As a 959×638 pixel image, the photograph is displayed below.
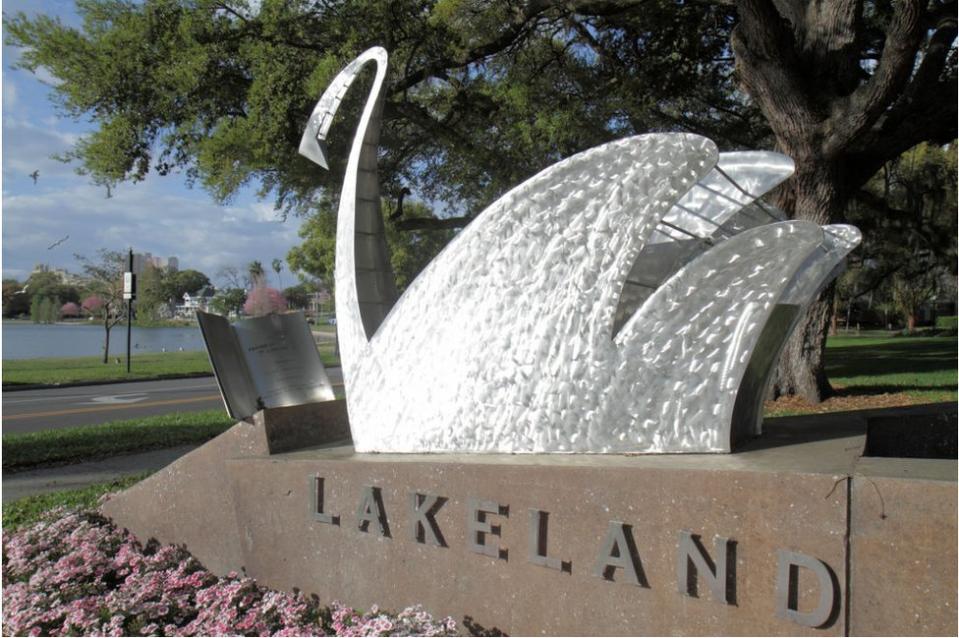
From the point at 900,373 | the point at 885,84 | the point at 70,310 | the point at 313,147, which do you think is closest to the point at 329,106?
the point at 313,147

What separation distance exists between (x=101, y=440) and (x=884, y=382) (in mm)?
12789

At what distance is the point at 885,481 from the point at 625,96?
37.6ft

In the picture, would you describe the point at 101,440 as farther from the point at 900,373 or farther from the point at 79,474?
the point at 900,373

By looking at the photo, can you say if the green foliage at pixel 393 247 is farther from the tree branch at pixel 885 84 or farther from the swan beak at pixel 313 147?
the swan beak at pixel 313 147

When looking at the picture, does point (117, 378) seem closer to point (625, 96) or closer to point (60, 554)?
point (625, 96)

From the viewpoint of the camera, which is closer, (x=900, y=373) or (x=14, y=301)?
(x=900, y=373)

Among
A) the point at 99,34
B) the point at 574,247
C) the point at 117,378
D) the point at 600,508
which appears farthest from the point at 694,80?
the point at 117,378

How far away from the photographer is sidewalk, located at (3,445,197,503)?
300 inches

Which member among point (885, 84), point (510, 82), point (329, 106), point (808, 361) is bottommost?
point (808, 361)

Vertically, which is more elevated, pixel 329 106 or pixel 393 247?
pixel 393 247

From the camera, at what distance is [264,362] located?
5.45 metres

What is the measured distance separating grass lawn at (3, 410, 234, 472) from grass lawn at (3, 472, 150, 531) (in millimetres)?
1790

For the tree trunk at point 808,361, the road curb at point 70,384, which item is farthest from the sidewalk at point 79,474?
the road curb at point 70,384

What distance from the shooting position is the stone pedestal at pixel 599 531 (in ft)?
9.66
